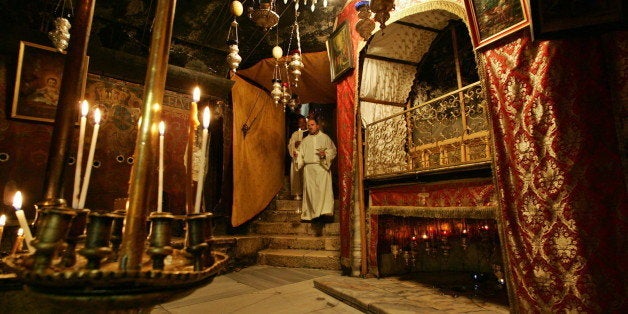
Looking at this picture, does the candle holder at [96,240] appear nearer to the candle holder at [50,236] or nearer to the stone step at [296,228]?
the candle holder at [50,236]

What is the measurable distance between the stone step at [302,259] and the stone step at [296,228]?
0.68 m

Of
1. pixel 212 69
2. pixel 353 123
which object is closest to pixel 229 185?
pixel 212 69

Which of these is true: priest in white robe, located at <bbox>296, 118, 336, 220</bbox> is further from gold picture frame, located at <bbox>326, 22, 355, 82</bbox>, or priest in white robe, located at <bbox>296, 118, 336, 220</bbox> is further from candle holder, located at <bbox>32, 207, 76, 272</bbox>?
candle holder, located at <bbox>32, 207, 76, 272</bbox>

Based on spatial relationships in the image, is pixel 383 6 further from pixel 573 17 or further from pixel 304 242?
pixel 304 242

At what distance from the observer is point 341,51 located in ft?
18.3

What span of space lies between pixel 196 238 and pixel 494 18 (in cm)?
351

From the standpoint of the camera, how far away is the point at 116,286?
675 mm

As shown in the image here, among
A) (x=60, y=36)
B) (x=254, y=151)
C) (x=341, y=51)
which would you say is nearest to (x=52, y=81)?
(x=60, y=36)

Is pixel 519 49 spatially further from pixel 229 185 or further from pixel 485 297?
pixel 229 185

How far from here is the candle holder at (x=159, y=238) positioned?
29.9 inches

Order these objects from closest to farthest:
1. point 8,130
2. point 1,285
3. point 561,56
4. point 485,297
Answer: point 1,285, point 561,56, point 485,297, point 8,130

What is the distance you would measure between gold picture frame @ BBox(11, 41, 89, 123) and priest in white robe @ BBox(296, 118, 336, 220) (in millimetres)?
4953

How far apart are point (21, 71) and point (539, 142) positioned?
748 cm

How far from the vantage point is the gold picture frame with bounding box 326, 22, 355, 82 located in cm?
534
